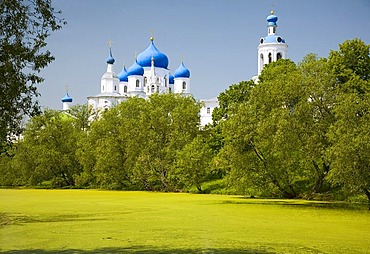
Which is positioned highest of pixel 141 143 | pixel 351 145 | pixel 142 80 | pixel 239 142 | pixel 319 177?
pixel 142 80

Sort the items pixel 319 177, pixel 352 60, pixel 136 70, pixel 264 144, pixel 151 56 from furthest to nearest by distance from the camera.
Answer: pixel 151 56 → pixel 136 70 → pixel 352 60 → pixel 319 177 → pixel 264 144

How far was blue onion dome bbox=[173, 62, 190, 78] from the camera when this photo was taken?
96.6m

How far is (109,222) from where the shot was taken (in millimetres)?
18750

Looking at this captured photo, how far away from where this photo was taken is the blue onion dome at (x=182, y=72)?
96.6m

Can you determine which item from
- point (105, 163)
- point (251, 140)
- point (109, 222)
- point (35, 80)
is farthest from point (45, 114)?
point (35, 80)

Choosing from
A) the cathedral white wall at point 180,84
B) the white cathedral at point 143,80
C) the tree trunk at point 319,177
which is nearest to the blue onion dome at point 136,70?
the white cathedral at point 143,80

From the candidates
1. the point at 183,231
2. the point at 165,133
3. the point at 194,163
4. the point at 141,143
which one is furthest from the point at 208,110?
the point at 183,231

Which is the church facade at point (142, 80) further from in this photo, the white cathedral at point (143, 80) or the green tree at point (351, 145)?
the green tree at point (351, 145)

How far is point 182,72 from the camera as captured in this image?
96.7m

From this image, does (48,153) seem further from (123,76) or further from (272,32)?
(123,76)

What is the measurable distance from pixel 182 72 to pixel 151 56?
662 centimetres

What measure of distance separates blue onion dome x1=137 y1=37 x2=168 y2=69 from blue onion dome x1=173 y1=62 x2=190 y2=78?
319 cm

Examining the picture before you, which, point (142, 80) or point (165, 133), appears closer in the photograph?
point (165, 133)

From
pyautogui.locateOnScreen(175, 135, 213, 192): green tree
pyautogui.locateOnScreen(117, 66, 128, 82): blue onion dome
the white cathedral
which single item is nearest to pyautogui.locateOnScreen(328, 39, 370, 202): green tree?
pyautogui.locateOnScreen(175, 135, 213, 192): green tree
